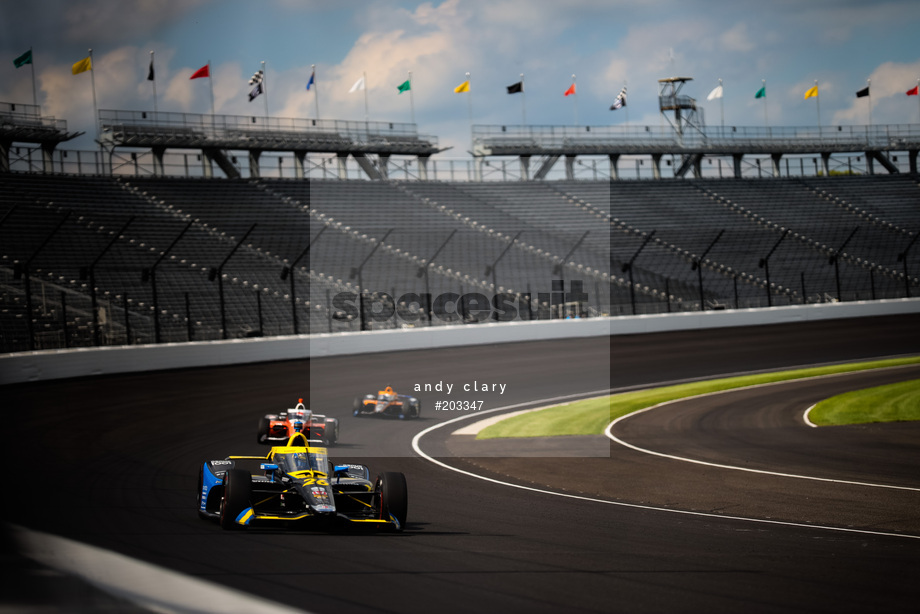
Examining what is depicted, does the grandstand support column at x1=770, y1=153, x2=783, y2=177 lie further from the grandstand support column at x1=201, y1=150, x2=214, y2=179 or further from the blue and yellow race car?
the blue and yellow race car

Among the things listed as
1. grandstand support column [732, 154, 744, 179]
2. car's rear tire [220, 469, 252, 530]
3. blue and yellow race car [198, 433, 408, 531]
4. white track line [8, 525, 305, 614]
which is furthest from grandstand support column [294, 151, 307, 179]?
white track line [8, 525, 305, 614]

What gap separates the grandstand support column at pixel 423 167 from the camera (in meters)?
→ 48.3

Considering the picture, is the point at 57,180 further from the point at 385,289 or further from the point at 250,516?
the point at 250,516

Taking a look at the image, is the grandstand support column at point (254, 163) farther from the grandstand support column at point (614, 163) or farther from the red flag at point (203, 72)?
the grandstand support column at point (614, 163)

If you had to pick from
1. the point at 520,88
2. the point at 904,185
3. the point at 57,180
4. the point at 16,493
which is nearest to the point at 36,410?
the point at 16,493

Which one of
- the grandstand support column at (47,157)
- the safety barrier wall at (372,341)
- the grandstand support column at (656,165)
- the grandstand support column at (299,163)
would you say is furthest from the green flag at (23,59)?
the grandstand support column at (656,165)

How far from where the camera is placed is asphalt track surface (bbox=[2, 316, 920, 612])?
17.5 feet

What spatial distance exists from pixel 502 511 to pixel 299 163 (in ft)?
128

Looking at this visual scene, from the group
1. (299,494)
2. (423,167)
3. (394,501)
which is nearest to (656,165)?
(423,167)

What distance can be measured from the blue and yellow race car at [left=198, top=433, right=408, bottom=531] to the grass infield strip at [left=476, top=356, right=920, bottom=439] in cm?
760

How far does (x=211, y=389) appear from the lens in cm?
2047

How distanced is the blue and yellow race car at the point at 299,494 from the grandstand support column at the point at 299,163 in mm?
37898

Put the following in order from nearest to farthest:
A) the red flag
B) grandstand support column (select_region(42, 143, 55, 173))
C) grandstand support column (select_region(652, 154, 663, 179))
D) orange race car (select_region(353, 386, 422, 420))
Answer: orange race car (select_region(353, 386, 422, 420)) → grandstand support column (select_region(42, 143, 55, 173)) → the red flag → grandstand support column (select_region(652, 154, 663, 179))

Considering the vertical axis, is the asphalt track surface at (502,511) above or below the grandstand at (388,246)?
below
